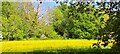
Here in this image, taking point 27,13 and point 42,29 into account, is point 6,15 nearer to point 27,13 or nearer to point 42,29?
point 27,13

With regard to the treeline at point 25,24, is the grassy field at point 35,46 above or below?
above

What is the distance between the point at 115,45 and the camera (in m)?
3.22

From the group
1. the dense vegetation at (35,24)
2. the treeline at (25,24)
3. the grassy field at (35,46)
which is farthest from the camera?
the treeline at (25,24)

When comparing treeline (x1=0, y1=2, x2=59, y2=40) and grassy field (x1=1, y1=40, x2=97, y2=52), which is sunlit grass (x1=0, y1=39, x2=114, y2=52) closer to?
grassy field (x1=1, y1=40, x2=97, y2=52)

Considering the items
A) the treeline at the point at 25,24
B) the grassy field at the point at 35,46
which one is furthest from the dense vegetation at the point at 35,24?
the grassy field at the point at 35,46

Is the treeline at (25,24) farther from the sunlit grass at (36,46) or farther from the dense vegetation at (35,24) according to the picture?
the sunlit grass at (36,46)

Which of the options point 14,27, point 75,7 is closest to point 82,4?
point 75,7

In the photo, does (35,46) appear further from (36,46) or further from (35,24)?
(35,24)

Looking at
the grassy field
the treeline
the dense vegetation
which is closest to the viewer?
the grassy field

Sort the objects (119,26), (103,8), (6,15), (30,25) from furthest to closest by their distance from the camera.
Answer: (30,25)
(6,15)
(103,8)
(119,26)

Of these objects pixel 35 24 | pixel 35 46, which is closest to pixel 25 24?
pixel 35 24

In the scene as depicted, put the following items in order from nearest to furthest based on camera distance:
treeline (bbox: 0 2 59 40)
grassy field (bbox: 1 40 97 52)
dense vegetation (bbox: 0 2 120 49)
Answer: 1. grassy field (bbox: 1 40 97 52)
2. dense vegetation (bbox: 0 2 120 49)
3. treeline (bbox: 0 2 59 40)

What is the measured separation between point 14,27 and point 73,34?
506cm

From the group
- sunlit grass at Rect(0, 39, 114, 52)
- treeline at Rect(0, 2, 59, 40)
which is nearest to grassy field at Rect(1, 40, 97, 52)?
sunlit grass at Rect(0, 39, 114, 52)
